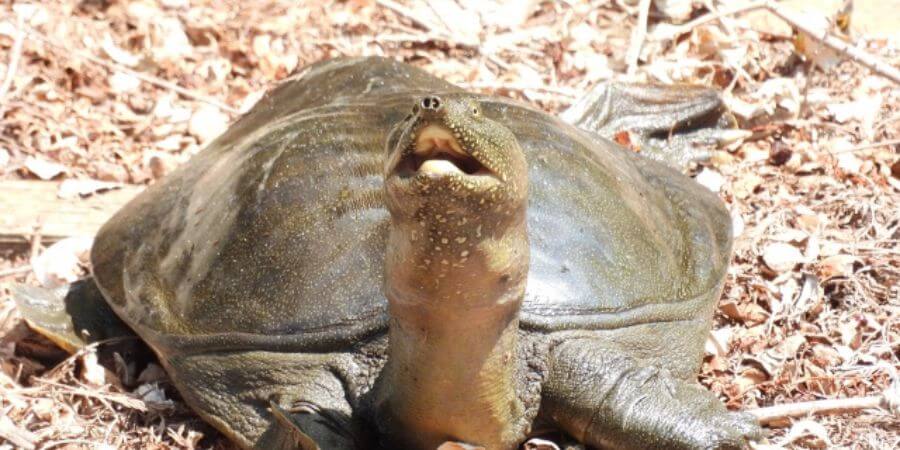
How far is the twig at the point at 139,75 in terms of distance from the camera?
202 inches

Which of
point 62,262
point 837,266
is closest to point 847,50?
point 837,266

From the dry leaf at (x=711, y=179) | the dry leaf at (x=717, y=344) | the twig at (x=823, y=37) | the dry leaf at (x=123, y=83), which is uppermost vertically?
the twig at (x=823, y=37)

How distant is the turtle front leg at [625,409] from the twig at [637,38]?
2319mm

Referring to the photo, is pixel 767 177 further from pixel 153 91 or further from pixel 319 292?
pixel 153 91

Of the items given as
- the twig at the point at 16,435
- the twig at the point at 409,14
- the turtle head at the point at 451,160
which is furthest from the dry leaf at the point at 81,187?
the turtle head at the point at 451,160

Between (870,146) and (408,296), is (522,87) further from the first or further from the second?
(408,296)

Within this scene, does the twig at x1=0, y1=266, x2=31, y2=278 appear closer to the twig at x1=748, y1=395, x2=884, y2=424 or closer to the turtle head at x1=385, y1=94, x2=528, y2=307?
the turtle head at x1=385, y1=94, x2=528, y2=307

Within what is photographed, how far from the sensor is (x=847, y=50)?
14.2 ft

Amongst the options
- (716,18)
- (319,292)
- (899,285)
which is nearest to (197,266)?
(319,292)

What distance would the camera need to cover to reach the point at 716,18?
502cm

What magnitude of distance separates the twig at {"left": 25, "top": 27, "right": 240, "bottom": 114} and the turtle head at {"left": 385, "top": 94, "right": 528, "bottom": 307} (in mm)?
3044

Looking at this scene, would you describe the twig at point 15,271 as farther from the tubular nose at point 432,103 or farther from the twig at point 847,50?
the twig at point 847,50

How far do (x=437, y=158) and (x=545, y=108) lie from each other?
116 inches

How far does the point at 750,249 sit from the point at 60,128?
9.71 ft
